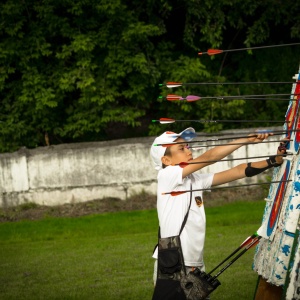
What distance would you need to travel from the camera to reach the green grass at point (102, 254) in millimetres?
10633

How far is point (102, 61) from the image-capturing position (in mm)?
18844

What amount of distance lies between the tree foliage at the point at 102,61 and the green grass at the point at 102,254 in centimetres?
301

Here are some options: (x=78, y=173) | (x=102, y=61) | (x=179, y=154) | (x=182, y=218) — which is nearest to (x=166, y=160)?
(x=179, y=154)

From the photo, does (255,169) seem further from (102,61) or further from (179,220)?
(102,61)

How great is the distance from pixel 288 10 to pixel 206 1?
171cm

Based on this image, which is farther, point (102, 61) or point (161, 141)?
point (102, 61)

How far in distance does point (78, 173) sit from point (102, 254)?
420 cm

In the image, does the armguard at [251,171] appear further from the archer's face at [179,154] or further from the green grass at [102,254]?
the green grass at [102,254]

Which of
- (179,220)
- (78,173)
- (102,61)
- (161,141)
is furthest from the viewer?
(102,61)

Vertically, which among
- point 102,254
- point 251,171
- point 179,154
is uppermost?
point 179,154

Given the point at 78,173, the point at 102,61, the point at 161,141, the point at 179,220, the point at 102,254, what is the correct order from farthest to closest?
the point at 102,61
the point at 78,173
the point at 102,254
the point at 161,141
the point at 179,220

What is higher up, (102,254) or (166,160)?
(166,160)

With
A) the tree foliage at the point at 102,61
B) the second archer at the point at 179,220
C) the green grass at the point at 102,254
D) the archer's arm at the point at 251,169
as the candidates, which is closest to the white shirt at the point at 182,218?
the second archer at the point at 179,220

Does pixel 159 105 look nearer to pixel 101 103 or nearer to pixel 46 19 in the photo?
pixel 101 103
